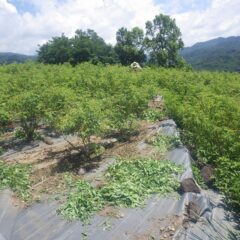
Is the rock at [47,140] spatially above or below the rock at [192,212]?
below

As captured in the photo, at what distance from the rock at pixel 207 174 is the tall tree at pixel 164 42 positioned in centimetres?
2846

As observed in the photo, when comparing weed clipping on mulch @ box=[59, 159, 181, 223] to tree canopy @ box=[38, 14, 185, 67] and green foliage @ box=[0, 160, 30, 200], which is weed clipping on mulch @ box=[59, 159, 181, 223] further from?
tree canopy @ box=[38, 14, 185, 67]

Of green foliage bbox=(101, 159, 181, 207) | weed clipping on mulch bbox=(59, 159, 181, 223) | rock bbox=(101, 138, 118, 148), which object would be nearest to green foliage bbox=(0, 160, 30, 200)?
weed clipping on mulch bbox=(59, 159, 181, 223)

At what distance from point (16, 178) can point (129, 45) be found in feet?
97.9

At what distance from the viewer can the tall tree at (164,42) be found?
35469mm

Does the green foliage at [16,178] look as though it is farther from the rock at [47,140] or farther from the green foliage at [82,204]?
the rock at [47,140]

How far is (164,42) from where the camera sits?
119 feet

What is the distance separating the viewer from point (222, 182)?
6.71m

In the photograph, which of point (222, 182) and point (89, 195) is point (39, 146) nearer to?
point (89, 195)

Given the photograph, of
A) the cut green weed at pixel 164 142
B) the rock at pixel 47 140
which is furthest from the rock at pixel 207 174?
the rock at pixel 47 140

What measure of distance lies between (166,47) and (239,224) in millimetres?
31140

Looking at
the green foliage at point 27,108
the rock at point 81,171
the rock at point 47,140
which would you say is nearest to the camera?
the rock at point 81,171

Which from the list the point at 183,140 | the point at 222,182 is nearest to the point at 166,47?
the point at 183,140

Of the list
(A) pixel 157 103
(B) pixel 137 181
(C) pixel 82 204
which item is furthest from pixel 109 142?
(A) pixel 157 103
